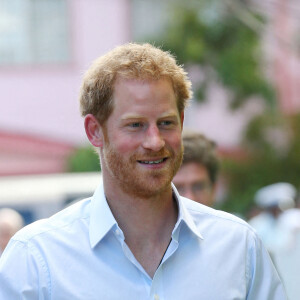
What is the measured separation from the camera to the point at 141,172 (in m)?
2.63

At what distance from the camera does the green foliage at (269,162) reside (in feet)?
56.7

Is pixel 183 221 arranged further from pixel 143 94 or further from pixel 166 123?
pixel 143 94

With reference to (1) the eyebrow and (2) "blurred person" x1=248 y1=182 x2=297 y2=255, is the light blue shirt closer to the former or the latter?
(1) the eyebrow

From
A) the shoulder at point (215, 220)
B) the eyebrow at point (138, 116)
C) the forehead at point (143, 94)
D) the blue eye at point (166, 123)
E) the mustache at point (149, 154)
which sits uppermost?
the forehead at point (143, 94)

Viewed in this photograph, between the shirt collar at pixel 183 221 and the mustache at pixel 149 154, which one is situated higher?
the mustache at pixel 149 154

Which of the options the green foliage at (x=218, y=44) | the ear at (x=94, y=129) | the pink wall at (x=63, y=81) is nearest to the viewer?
the ear at (x=94, y=129)

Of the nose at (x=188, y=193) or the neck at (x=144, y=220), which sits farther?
the nose at (x=188, y=193)

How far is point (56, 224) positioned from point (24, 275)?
21 centimetres

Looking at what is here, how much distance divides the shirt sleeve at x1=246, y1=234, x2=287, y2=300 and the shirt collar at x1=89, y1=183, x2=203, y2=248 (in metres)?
0.18

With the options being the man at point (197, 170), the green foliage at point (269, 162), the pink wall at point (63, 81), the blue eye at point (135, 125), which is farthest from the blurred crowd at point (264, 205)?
the pink wall at point (63, 81)

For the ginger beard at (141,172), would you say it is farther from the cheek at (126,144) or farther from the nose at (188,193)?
the nose at (188,193)

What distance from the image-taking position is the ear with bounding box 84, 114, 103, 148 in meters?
2.75

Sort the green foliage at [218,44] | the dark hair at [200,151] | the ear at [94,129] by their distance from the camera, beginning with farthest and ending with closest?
the green foliage at [218,44]
the dark hair at [200,151]
the ear at [94,129]

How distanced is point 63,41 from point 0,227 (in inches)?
441
